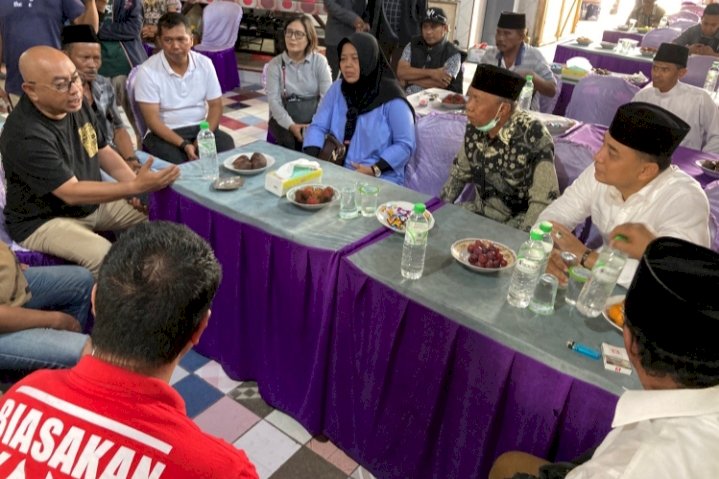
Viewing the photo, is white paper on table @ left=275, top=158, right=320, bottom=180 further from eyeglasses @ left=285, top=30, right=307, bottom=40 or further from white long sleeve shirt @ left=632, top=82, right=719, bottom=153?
white long sleeve shirt @ left=632, top=82, right=719, bottom=153

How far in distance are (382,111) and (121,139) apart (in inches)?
66.1

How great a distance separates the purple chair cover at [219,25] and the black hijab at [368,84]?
3.53m

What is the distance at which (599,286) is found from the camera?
1596 mm

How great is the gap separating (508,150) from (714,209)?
100 cm

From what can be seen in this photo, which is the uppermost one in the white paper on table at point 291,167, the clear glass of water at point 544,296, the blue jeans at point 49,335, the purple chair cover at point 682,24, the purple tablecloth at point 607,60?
the purple chair cover at point 682,24

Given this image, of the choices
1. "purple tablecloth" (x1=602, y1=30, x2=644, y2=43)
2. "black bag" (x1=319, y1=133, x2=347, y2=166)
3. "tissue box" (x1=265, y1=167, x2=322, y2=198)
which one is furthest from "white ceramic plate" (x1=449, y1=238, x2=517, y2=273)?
"purple tablecloth" (x1=602, y1=30, x2=644, y2=43)

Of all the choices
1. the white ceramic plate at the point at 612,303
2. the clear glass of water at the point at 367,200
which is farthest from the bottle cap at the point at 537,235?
the clear glass of water at the point at 367,200

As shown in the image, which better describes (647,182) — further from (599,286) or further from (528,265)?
(528,265)

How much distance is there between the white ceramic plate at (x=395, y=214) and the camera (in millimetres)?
1996

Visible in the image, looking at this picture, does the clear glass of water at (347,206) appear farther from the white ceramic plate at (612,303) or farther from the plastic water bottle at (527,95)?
the plastic water bottle at (527,95)

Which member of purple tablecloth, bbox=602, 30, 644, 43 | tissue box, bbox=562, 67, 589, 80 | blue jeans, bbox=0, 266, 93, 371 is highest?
purple tablecloth, bbox=602, 30, 644, 43

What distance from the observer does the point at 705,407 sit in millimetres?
905

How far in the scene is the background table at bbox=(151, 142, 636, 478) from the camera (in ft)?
4.88

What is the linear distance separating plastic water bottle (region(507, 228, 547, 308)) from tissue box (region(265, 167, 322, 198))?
105cm
